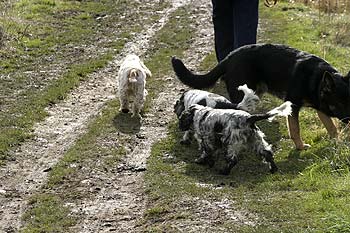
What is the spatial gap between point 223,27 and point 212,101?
3.54 meters

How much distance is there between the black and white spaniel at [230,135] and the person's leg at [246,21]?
3120mm

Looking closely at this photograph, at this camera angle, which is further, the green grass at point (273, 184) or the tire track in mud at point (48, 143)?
the tire track in mud at point (48, 143)

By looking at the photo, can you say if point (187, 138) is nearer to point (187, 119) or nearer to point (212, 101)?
point (187, 119)

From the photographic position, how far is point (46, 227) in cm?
624

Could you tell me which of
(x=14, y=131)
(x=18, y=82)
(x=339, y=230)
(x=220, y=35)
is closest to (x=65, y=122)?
(x=14, y=131)

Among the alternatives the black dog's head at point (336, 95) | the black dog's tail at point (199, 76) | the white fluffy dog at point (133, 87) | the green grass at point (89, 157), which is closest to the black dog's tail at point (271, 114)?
the black dog's head at point (336, 95)

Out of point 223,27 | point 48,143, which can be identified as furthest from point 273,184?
point 223,27

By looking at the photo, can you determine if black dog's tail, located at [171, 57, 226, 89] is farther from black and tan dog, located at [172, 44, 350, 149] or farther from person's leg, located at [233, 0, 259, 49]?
person's leg, located at [233, 0, 259, 49]

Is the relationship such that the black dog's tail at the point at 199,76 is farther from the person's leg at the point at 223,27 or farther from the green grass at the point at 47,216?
the green grass at the point at 47,216

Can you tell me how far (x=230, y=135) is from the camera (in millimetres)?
7297

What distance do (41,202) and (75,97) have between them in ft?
13.1

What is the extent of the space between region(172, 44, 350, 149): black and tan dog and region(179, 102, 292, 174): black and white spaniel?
0.74 m

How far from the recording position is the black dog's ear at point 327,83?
7609mm

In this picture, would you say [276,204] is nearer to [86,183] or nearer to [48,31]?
[86,183]
